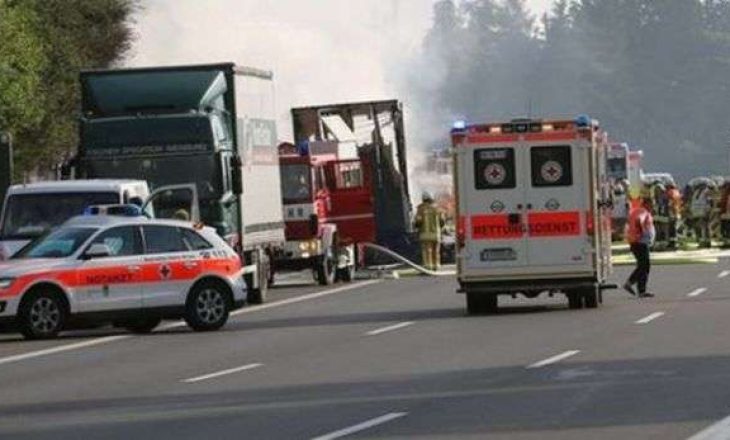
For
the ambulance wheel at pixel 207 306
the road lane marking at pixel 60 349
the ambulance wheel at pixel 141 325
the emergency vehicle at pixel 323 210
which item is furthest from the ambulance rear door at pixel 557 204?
the emergency vehicle at pixel 323 210

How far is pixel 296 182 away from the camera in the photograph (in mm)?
42438

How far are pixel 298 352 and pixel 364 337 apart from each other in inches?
90.8

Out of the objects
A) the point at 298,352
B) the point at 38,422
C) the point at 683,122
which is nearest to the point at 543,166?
the point at 298,352

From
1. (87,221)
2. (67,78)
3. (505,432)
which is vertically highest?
→ (67,78)

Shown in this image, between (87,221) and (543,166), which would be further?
(543,166)

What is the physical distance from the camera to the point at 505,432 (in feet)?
52.7

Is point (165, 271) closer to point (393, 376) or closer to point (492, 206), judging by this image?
point (492, 206)

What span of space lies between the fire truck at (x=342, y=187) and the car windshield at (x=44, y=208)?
32.0ft

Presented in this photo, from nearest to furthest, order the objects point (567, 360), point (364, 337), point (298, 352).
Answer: point (567, 360) < point (298, 352) < point (364, 337)

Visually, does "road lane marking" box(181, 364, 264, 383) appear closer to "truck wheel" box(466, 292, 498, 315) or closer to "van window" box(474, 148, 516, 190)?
"truck wheel" box(466, 292, 498, 315)

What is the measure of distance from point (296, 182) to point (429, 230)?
5185 millimetres

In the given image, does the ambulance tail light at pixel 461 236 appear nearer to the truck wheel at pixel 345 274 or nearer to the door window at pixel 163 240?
the door window at pixel 163 240

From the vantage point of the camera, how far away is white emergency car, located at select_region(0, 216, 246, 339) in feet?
90.8

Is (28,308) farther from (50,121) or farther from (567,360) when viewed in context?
(50,121)
